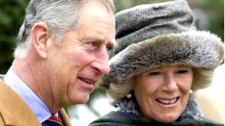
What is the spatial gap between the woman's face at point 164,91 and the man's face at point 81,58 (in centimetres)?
96

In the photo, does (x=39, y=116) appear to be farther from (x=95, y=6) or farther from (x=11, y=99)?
(x=95, y=6)

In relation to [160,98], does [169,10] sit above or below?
above

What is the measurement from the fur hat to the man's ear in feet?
3.18

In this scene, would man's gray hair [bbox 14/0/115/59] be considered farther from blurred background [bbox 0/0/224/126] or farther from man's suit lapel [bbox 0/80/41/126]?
blurred background [bbox 0/0/224/126]

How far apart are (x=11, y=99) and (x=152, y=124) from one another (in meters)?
1.41

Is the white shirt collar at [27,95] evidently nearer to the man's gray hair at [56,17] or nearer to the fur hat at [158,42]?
the man's gray hair at [56,17]

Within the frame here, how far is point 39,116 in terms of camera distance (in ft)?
11.3

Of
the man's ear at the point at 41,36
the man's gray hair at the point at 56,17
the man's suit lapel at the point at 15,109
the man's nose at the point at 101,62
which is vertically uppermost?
the man's gray hair at the point at 56,17

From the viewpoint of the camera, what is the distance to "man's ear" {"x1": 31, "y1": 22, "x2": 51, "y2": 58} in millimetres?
3424

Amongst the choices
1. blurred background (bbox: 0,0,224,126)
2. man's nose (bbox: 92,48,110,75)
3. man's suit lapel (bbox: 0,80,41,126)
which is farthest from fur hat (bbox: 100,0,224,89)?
man's suit lapel (bbox: 0,80,41,126)

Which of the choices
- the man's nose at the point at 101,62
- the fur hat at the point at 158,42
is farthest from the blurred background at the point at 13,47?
the man's nose at the point at 101,62

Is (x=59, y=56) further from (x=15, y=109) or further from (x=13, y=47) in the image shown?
(x=13, y=47)

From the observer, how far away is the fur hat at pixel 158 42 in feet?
14.1

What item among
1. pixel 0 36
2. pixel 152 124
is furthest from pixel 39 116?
pixel 0 36
